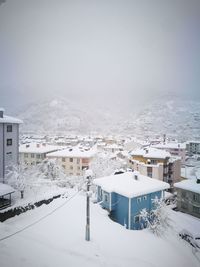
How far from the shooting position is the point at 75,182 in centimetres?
1281

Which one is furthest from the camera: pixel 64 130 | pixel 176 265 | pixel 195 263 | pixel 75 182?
pixel 64 130

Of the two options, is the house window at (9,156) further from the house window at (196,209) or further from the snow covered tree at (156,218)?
the house window at (196,209)

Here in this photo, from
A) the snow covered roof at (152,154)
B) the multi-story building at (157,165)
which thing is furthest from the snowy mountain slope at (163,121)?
the snow covered roof at (152,154)

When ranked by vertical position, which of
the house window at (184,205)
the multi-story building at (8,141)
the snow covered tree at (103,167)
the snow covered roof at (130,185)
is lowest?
the house window at (184,205)

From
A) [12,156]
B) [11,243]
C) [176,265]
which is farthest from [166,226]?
[12,156]

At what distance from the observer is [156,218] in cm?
708

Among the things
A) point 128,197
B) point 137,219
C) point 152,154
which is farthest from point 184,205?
point 128,197

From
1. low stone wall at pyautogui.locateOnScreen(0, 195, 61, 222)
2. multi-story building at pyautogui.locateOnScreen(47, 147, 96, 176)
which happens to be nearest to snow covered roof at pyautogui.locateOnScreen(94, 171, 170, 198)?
low stone wall at pyautogui.locateOnScreen(0, 195, 61, 222)

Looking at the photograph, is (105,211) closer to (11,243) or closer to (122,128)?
(11,243)

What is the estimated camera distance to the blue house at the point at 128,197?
7152 mm

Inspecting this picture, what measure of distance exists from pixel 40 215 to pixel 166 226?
4.36m

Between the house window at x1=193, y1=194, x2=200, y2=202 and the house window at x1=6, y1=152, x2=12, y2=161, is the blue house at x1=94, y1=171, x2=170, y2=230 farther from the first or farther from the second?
the house window at x1=6, y1=152, x2=12, y2=161

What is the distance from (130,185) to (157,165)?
19.7 feet

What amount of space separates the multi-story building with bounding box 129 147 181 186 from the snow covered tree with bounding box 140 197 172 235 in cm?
576
